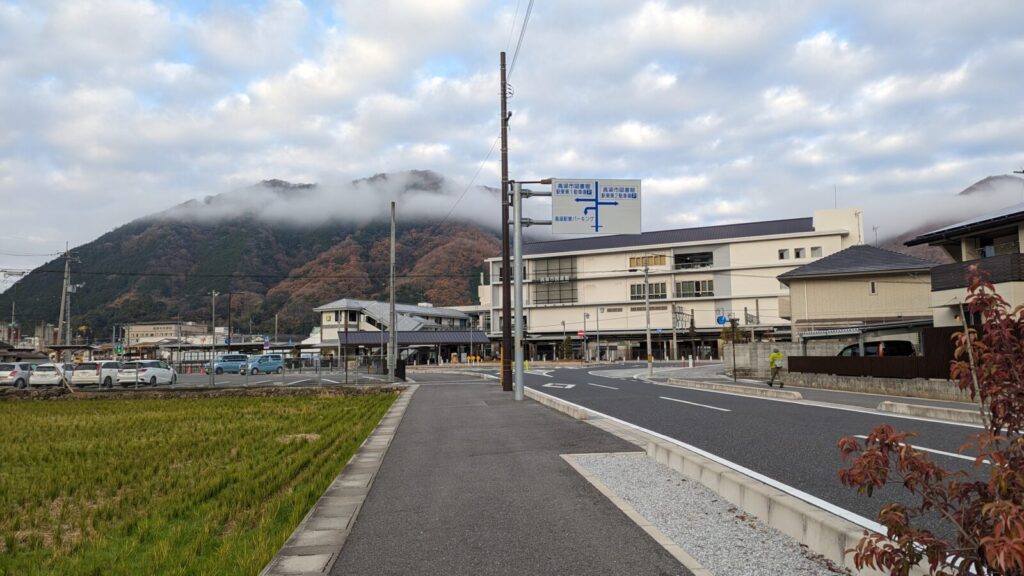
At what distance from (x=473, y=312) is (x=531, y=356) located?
2064 cm

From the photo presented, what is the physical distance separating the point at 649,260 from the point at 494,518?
240ft

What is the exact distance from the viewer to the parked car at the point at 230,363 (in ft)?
176

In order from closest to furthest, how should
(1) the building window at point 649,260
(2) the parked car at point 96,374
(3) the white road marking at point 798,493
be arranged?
1. (3) the white road marking at point 798,493
2. (2) the parked car at point 96,374
3. (1) the building window at point 649,260

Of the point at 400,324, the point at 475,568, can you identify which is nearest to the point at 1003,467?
the point at 475,568

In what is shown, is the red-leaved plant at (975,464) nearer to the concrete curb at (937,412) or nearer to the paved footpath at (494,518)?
the paved footpath at (494,518)

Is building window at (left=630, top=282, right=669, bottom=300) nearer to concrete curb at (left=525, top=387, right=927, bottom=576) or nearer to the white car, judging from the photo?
the white car

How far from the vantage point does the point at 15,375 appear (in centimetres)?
3416

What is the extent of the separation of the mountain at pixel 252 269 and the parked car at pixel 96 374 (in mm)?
53615

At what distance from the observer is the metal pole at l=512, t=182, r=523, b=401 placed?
19.8 meters

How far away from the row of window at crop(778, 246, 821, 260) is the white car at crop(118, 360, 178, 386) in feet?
192

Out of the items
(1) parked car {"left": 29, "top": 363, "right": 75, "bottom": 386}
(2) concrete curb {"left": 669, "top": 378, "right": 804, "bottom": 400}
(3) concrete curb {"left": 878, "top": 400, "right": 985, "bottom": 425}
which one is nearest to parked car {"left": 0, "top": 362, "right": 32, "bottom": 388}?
(1) parked car {"left": 29, "top": 363, "right": 75, "bottom": 386}

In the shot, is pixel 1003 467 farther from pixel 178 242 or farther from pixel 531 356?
pixel 178 242

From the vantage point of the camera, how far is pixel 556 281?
81.9 metres

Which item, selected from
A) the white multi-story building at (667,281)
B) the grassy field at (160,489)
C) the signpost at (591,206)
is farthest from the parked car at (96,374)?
the white multi-story building at (667,281)
